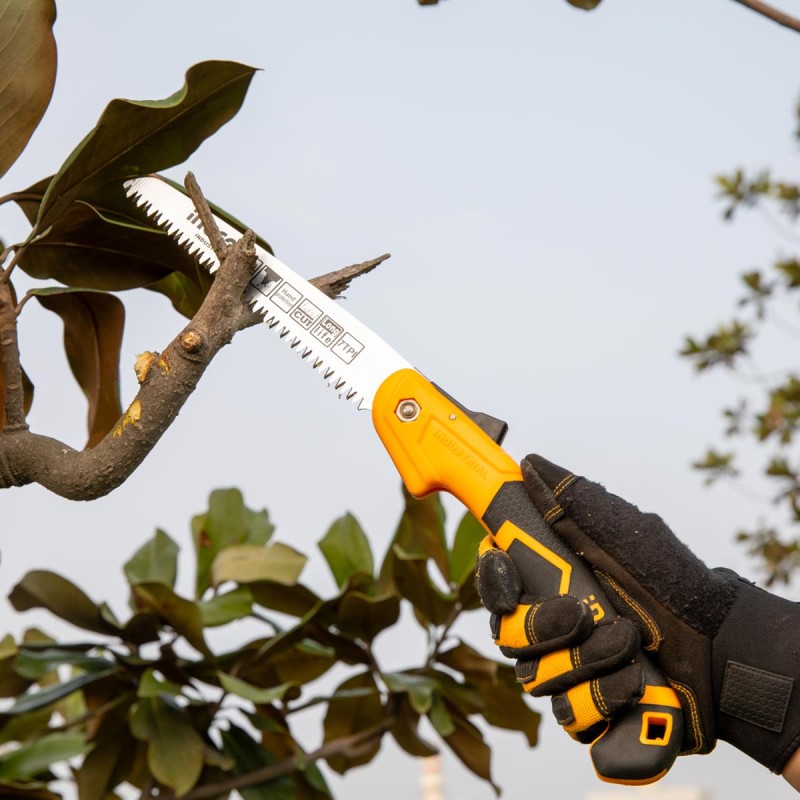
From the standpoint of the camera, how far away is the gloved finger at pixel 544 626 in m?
1.46

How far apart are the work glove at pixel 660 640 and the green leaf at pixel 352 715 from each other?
111cm

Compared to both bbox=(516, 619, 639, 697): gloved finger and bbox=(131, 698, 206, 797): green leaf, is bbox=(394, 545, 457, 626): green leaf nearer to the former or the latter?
bbox=(131, 698, 206, 797): green leaf

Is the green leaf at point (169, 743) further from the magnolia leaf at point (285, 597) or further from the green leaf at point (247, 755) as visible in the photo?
the magnolia leaf at point (285, 597)

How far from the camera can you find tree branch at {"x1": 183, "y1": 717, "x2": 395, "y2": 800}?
2.30m

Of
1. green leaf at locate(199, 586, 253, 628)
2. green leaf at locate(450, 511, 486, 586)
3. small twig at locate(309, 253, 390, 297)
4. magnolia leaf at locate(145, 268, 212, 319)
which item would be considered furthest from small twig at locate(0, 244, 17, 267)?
green leaf at locate(450, 511, 486, 586)

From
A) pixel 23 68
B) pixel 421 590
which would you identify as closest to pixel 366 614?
pixel 421 590

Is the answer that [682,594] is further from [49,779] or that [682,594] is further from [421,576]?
[49,779]

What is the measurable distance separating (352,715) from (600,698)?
1237 mm

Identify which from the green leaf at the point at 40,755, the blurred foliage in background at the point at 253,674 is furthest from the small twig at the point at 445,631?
the green leaf at the point at 40,755

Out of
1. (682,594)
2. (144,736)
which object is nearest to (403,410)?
(682,594)

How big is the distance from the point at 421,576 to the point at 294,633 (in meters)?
0.33

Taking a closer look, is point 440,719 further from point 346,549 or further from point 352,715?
point 346,549

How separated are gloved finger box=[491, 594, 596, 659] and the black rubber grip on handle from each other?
1.3 inches

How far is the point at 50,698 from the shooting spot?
229 cm
